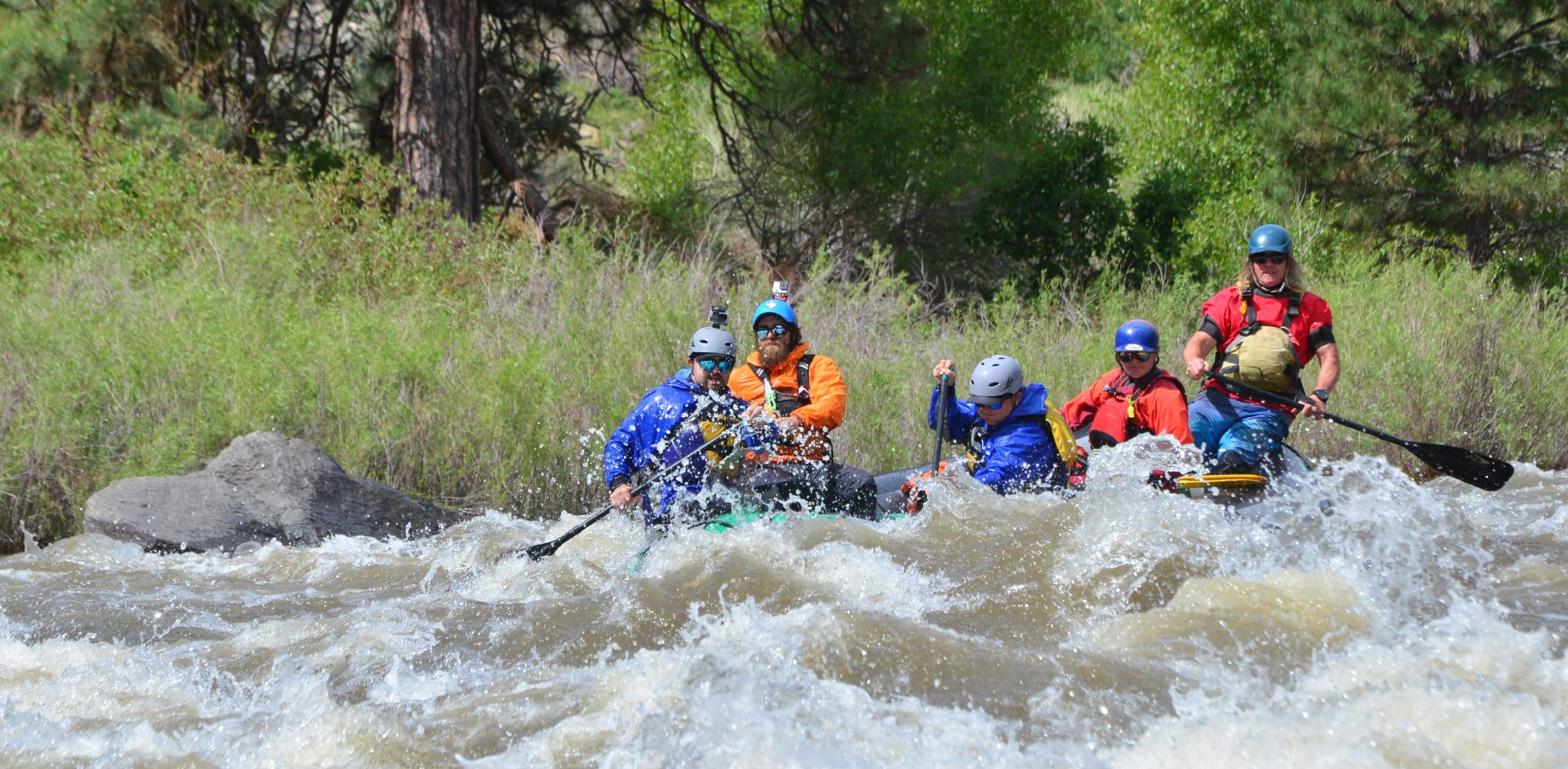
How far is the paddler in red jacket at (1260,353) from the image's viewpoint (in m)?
6.78

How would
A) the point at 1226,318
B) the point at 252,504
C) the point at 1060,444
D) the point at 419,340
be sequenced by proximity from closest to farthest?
1. the point at 1060,444
2. the point at 1226,318
3. the point at 252,504
4. the point at 419,340

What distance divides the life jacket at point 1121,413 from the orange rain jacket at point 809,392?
1384 millimetres

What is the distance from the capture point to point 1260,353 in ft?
22.4

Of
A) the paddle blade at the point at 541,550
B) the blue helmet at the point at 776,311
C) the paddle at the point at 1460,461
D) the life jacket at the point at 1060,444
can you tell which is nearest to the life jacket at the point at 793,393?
the blue helmet at the point at 776,311

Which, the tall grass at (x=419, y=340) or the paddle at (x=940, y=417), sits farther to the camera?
the tall grass at (x=419, y=340)

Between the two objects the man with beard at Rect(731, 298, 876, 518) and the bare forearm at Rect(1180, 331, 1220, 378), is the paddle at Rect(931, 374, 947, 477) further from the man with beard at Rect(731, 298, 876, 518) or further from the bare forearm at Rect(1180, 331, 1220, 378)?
the bare forearm at Rect(1180, 331, 1220, 378)

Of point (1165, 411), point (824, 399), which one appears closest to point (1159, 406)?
point (1165, 411)

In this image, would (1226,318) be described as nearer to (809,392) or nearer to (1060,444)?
(1060,444)

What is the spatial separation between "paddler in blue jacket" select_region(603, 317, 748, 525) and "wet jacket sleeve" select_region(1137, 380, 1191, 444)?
6.81 ft

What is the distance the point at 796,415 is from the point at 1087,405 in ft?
5.16

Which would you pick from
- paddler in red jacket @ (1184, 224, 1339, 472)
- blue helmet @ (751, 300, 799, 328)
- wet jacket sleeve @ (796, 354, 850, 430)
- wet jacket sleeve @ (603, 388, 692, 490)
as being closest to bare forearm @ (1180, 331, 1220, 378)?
paddler in red jacket @ (1184, 224, 1339, 472)

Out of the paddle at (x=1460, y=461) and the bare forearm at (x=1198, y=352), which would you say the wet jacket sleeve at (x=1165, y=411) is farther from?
the paddle at (x=1460, y=461)

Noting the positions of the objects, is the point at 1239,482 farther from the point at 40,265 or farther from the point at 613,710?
the point at 40,265

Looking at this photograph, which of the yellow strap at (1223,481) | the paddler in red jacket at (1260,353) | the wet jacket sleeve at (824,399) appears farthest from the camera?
the wet jacket sleeve at (824,399)
